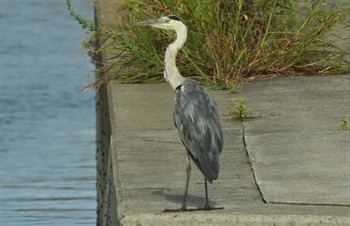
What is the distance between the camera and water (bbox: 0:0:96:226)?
445 inches

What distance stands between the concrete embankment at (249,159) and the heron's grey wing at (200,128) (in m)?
0.29

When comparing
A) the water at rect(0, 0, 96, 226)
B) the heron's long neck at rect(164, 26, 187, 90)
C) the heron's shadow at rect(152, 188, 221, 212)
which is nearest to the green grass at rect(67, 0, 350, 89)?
the water at rect(0, 0, 96, 226)

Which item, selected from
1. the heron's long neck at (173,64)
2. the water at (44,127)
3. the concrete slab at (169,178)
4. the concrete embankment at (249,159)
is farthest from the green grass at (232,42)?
the heron's long neck at (173,64)

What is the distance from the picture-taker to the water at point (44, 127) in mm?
11305

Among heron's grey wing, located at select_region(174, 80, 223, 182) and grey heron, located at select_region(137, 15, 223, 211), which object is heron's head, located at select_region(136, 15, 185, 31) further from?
heron's grey wing, located at select_region(174, 80, 223, 182)

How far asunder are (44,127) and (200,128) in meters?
8.19

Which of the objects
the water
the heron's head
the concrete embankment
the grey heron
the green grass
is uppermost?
the heron's head

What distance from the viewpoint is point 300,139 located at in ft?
28.4

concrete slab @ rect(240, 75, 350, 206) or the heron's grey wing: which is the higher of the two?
the heron's grey wing

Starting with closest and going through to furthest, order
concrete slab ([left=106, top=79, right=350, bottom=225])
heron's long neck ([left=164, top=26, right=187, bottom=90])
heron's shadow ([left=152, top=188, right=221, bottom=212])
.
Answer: concrete slab ([left=106, top=79, right=350, bottom=225]) → heron's shadow ([left=152, top=188, right=221, bottom=212]) → heron's long neck ([left=164, top=26, right=187, bottom=90])

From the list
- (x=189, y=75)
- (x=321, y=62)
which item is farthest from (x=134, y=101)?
(x=321, y=62)

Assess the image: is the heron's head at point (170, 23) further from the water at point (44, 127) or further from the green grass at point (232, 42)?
the water at point (44, 127)

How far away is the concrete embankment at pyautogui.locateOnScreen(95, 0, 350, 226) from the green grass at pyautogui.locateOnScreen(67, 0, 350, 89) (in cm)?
21

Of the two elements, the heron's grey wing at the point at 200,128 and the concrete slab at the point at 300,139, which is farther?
the concrete slab at the point at 300,139
